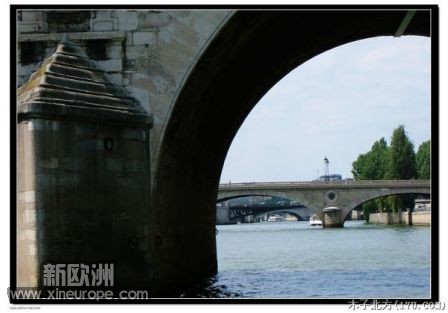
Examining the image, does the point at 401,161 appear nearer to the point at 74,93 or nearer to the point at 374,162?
the point at 374,162

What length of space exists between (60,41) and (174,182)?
3834 millimetres

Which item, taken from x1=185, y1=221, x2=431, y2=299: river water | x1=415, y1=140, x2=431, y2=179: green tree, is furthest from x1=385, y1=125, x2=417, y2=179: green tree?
x1=185, y1=221, x2=431, y2=299: river water

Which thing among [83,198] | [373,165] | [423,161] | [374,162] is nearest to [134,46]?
[83,198]

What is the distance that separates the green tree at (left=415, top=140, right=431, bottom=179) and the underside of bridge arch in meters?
66.0

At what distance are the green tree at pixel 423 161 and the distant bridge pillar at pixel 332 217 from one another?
14.4 metres

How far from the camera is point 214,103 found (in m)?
18.2

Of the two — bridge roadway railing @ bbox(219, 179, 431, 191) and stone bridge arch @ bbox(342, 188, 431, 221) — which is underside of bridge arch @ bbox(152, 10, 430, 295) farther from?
stone bridge arch @ bbox(342, 188, 431, 221)

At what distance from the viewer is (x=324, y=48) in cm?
2047

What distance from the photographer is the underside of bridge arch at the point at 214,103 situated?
14977mm

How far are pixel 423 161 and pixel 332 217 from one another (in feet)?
67.3

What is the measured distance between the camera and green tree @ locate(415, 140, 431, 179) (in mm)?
85688

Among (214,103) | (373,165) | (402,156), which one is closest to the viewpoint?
(214,103)

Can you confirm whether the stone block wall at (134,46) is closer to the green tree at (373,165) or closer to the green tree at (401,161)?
the green tree at (401,161)

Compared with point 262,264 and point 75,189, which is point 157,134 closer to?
point 75,189
